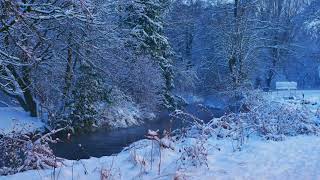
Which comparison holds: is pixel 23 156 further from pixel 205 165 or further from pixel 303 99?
pixel 303 99

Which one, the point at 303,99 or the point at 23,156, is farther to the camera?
the point at 303,99

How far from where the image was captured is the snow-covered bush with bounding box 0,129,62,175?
7.86 meters

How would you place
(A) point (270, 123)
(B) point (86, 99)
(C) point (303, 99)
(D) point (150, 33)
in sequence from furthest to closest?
(D) point (150, 33)
(C) point (303, 99)
(B) point (86, 99)
(A) point (270, 123)

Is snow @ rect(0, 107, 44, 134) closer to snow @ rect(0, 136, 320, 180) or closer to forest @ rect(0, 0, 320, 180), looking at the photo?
forest @ rect(0, 0, 320, 180)

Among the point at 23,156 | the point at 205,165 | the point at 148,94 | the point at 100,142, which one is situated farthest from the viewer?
the point at 148,94

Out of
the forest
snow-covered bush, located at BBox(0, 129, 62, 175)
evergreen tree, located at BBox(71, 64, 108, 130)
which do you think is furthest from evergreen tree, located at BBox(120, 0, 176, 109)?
snow-covered bush, located at BBox(0, 129, 62, 175)

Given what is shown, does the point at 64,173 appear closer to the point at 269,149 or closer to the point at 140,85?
the point at 269,149

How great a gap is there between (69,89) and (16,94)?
8.00 ft

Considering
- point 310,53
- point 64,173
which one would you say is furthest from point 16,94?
point 310,53

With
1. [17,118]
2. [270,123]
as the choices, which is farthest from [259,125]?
[17,118]

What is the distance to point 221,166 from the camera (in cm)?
767

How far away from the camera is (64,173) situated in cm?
734

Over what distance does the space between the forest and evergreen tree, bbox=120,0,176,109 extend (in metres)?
0.09

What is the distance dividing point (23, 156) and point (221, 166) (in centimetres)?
347
